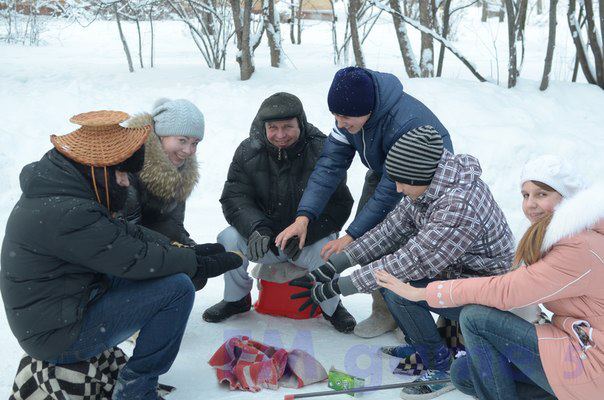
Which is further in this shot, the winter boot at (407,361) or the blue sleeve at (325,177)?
the blue sleeve at (325,177)

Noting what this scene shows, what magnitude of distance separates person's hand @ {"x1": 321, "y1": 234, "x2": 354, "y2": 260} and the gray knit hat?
0.89 meters

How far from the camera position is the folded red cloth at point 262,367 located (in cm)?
284

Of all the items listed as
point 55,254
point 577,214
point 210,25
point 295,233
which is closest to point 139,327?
point 55,254

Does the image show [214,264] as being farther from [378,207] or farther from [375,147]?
[375,147]

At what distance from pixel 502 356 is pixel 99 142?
1.67 metres

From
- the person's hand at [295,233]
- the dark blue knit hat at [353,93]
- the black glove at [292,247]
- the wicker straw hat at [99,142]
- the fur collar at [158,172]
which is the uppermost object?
the dark blue knit hat at [353,93]

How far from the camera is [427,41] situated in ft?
25.0

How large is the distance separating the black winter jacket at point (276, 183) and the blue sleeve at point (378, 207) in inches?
12.9

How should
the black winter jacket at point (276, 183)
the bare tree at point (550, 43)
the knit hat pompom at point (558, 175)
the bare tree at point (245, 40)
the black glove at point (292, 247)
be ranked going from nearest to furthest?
the knit hat pompom at point (558, 175)
the black glove at point (292, 247)
the black winter jacket at point (276, 183)
the bare tree at point (550, 43)
the bare tree at point (245, 40)

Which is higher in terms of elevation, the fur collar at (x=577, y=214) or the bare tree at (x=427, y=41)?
the bare tree at (x=427, y=41)

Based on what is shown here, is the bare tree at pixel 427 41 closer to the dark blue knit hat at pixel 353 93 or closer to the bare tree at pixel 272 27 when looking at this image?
the bare tree at pixel 272 27

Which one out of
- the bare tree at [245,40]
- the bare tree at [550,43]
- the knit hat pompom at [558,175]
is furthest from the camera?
the bare tree at [245,40]

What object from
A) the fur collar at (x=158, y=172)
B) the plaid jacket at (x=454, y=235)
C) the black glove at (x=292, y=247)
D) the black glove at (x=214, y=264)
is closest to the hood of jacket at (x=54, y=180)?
the black glove at (x=214, y=264)

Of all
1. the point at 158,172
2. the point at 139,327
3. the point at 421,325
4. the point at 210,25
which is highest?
the point at 210,25
